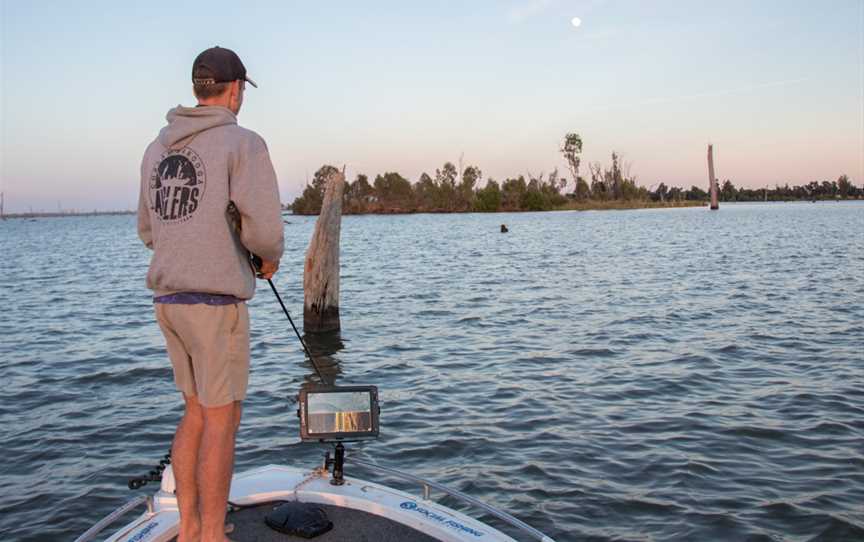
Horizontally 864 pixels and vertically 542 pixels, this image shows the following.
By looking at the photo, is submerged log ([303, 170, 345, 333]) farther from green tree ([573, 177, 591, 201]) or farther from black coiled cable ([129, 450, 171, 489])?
green tree ([573, 177, 591, 201])

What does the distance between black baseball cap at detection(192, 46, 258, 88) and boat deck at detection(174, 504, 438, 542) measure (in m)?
2.24

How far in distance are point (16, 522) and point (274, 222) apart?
4234 millimetres

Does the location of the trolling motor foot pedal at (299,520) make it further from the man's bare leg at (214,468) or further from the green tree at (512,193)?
the green tree at (512,193)

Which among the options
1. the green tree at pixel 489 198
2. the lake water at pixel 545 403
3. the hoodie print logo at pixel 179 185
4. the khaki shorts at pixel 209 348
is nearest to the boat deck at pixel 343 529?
the khaki shorts at pixel 209 348

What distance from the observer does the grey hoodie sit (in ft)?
11.3

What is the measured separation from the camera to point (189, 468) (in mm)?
3629

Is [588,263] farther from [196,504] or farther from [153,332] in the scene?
[196,504]

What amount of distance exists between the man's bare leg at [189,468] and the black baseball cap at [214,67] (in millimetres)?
1488

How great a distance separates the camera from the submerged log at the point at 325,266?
511 inches

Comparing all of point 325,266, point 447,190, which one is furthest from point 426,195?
point 325,266

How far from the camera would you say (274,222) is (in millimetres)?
3516

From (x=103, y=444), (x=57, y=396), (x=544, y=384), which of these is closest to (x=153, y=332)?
(x=57, y=396)

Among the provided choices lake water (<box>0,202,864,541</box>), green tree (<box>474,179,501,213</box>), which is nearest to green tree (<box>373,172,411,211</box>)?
green tree (<box>474,179,501,213</box>)

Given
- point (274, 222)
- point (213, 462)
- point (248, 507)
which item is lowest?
point (248, 507)
